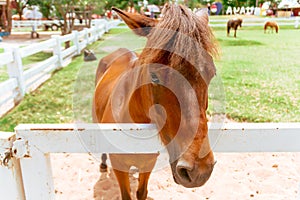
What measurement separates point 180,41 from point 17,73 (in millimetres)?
5352

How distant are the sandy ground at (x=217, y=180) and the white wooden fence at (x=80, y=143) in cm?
132

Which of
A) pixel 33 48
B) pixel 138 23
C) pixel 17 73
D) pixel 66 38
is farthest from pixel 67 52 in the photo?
pixel 138 23

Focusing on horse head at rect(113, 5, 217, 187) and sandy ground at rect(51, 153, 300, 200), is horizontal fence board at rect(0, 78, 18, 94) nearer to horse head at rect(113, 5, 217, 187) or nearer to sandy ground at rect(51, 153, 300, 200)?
sandy ground at rect(51, 153, 300, 200)

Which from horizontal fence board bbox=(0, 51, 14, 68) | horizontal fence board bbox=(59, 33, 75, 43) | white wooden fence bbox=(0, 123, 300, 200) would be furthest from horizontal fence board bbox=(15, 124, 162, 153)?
horizontal fence board bbox=(59, 33, 75, 43)

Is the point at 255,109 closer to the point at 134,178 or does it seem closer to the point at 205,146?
the point at 134,178

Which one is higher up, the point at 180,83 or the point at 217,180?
the point at 180,83

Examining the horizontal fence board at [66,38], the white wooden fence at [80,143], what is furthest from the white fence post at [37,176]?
the horizontal fence board at [66,38]

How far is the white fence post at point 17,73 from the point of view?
565 cm

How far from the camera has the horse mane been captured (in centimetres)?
123

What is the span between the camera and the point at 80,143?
4.14ft

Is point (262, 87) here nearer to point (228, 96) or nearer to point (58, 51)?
point (228, 96)

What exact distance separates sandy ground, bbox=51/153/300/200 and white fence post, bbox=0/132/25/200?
1.38 metres

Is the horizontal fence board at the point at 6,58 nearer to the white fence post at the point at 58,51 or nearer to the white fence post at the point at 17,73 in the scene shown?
the white fence post at the point at 17,73

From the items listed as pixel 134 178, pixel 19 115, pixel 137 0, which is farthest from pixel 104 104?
pixel 137 0
